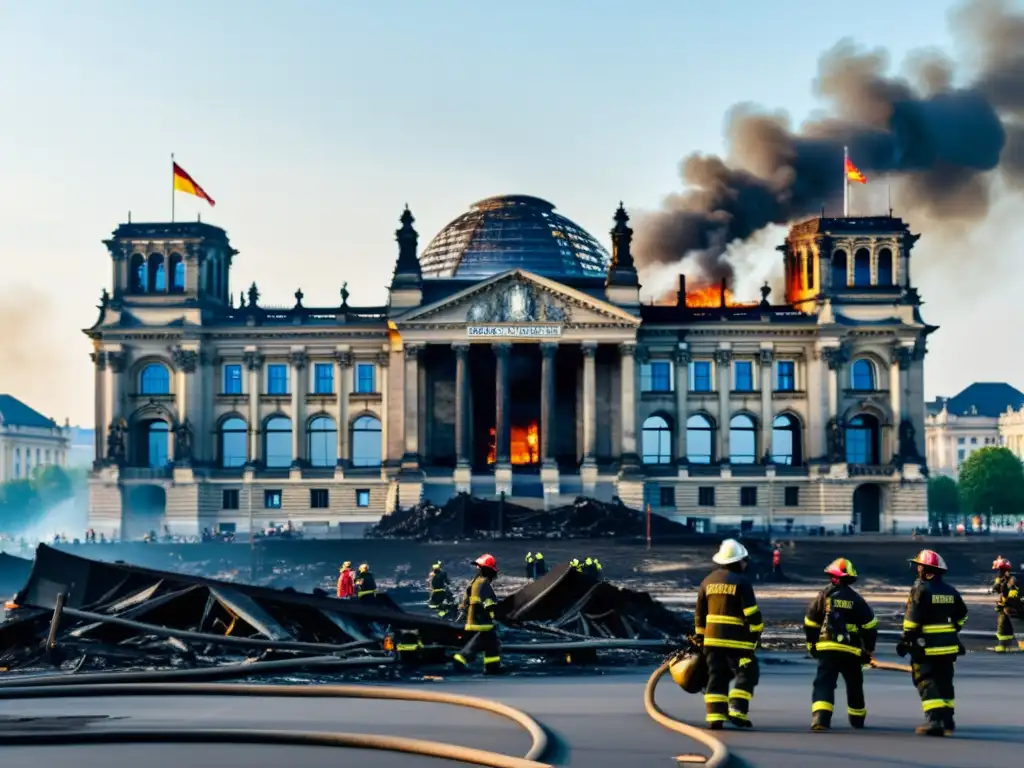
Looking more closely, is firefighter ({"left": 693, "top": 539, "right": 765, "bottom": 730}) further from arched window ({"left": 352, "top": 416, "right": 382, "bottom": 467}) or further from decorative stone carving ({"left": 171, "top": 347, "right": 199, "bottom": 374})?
decorative stone carving ({"left": 171, "top": 347, "right": 199, "bottom": 374})

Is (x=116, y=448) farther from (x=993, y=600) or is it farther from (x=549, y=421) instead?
(x=993, y=600)

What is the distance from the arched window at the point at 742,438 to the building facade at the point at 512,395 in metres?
0.13

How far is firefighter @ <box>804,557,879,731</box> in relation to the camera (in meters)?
20.5

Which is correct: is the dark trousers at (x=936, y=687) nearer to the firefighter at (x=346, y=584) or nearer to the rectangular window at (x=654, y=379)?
the firefighter at (x=346, y=584)

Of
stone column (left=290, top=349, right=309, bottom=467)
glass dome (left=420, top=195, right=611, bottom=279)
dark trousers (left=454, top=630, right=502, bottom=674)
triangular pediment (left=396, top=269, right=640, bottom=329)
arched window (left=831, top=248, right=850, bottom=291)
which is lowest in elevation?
dark trousers (left=454, top=630, right=502, bottom=674)

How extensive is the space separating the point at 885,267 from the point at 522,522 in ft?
103

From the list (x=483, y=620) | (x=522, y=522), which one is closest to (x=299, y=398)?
(x=522, y=522)

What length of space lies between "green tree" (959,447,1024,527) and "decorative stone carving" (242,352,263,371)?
61.2m

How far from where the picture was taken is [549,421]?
10025cm

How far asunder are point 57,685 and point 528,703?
20.5 feet

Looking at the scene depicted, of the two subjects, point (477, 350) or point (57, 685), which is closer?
point (57, 685)

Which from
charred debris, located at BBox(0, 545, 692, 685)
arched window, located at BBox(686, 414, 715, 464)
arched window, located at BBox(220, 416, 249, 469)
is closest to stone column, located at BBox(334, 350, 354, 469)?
arched window, located at BBox(220, 416, 249, 469)

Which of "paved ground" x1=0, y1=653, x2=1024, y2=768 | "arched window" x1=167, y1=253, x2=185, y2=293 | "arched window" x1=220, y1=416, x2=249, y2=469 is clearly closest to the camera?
"paved ground" x1=0, y1=653, x2=1024, y2=768

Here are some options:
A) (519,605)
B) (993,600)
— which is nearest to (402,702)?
(519,605)
